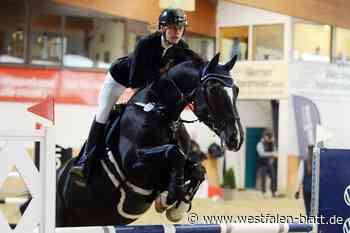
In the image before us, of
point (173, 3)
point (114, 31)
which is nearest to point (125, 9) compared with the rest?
point (114, 31)

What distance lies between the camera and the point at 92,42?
39.6 feet

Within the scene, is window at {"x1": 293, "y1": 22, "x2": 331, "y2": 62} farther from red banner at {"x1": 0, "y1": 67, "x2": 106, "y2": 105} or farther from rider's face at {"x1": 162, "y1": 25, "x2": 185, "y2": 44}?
rider's face at {"x1": 162, "y1": 25, "x2": 185, "y2": 44}

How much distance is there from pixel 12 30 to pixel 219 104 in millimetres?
8807

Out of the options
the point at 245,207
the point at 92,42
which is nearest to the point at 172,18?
the point at 245,207

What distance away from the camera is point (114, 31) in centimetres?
1219

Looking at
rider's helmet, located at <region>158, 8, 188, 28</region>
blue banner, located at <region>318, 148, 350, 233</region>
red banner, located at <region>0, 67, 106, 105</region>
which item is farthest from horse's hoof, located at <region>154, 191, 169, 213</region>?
red banner, located at <region>0, 67, 106, 105</region>

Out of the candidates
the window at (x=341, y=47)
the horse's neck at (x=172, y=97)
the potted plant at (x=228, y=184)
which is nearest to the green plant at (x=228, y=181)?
the potted plant at (x=228, y=184)

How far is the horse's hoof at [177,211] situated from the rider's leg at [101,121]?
0.57 meters

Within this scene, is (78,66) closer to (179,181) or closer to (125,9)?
(125,9)

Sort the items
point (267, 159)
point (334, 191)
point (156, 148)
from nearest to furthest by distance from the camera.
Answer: point (156, 148)
point (334, 191)
point (267, 159)

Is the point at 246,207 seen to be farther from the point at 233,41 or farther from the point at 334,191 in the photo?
the point at 334,191

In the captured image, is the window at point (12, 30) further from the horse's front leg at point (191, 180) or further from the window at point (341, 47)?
the horse's front leg at point (191, 180)

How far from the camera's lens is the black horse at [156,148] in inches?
120

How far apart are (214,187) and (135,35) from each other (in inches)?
135
